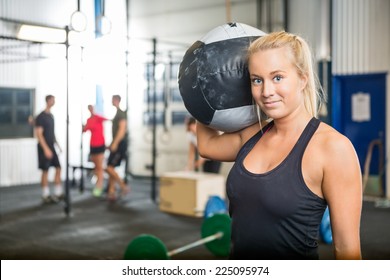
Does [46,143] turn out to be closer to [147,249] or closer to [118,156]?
[118,156]

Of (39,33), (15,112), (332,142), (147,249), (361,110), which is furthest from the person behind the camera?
(15,112)

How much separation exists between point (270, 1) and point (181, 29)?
1.57 meters

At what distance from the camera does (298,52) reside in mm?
967

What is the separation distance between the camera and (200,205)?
4598 millimetres

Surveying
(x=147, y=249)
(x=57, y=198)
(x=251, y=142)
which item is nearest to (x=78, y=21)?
(x=57, y=198)

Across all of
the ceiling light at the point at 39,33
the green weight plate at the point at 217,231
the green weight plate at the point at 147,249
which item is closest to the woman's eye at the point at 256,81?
the green weight plate at the point at 147,249

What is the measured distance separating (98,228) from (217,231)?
4.74ft

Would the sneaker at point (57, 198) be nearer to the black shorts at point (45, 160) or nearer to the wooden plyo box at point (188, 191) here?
the black shorts at point (45, 160)

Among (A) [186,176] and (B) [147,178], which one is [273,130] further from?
(B) [147,178]

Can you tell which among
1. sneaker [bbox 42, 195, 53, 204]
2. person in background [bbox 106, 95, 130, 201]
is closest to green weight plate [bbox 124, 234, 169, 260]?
person in background [bbox 106, 95, 130, 201]

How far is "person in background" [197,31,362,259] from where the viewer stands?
37.2 inches

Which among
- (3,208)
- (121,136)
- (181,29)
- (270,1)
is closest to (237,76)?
(121,136)

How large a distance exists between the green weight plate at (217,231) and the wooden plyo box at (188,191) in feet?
4.29

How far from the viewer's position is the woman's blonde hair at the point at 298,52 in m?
0.97
